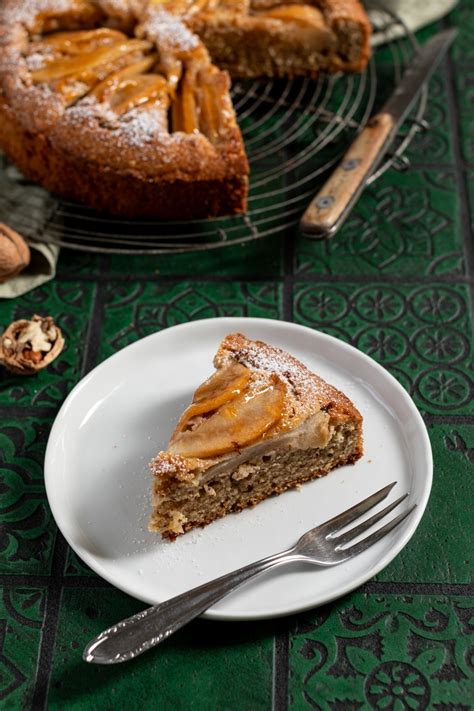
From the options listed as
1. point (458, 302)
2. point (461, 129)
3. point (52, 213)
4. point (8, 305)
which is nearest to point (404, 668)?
point (458, 302)

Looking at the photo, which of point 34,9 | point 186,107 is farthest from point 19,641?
point 34,9

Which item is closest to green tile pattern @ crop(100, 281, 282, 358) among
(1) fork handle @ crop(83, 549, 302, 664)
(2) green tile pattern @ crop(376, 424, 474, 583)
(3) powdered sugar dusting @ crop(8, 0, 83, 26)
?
(2) green tile pattern @ crop(376, 424, 474, 583)

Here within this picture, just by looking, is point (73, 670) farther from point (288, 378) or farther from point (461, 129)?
point (461, 129)

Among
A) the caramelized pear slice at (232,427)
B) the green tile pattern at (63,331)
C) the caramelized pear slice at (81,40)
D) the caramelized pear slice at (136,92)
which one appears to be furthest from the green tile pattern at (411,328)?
the caramelized pear slice at (81,40)

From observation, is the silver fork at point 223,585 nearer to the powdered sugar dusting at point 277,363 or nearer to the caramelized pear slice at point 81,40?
the powdered sugar dusting at point 277,363

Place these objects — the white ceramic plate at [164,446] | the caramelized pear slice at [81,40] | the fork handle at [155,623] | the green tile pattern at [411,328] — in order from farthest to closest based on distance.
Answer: the caramelized pear slice at [81,40]
the green tile pattern at [411,328]
the white ceramic plate at [164,446]
the fork handle at [155,623]

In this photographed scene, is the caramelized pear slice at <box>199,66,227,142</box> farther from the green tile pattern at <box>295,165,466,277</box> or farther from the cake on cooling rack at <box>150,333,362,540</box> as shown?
the cake on cooling rack at <box>150,333,362,540</box>

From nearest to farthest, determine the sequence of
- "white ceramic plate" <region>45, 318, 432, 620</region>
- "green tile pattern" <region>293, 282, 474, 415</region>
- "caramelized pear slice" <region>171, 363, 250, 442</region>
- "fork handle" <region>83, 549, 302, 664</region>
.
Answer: "fork handle" <region>83, 549, 302, 664</region>, "white ceramic plate" <region>45, 318, 432, 620</region>, "caramelized pear slice" <region>171, 363, 250, 442</region>, "green tile pattern" <region>293, 282, 474, 415</region>
